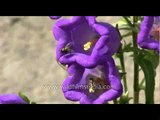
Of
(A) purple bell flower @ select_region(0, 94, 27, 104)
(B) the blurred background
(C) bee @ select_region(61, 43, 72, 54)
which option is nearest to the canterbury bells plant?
(C) bee @ select_region(61, 43, 72, 54)

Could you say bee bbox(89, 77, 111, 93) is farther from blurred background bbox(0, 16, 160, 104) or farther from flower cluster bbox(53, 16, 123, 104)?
blurred background bbox(0, 16, 160, 104)

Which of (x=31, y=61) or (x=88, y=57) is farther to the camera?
(x=31, y=61)

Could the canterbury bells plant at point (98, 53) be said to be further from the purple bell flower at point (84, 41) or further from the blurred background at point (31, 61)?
the blurred background at point (31, 61)

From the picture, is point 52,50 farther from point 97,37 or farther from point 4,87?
point 97,37

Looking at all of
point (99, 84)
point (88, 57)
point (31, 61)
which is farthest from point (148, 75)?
point (31, 61)

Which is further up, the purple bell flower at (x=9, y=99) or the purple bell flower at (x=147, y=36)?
the purple bell flower at (x=147, y=36)

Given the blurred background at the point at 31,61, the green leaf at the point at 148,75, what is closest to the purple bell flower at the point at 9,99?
the green leaf at the point at 148,75

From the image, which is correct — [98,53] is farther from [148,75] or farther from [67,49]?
[148,75]
